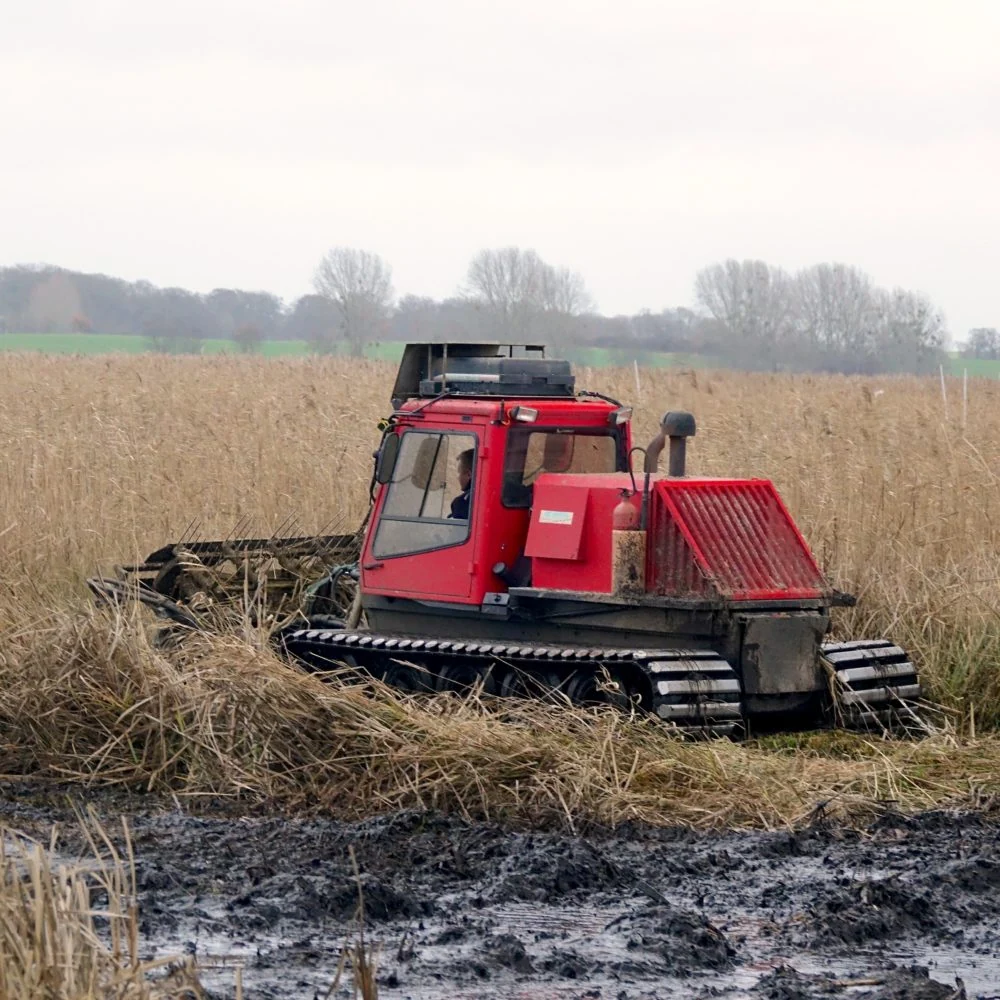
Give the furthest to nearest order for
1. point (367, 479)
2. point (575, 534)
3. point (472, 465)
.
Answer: point (367, 479) < point (472, 465) < point (575, 534)

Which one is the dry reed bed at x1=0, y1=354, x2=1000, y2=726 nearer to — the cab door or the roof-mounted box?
the cab door

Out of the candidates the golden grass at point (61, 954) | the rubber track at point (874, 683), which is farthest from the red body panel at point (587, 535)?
the golden grass at point (61, 954)

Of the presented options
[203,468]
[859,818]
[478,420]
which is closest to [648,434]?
[203,468]

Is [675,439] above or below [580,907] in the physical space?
above

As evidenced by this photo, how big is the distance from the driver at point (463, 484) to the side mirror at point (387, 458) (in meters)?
0.39

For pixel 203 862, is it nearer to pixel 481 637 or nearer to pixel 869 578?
pixel 481 637

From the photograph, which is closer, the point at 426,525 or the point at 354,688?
the point at 354,688

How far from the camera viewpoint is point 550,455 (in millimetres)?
8992

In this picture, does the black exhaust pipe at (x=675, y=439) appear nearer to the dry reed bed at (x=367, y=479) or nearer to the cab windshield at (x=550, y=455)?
the cab windshield at (x=550, y=455)

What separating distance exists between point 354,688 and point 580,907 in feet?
7.70

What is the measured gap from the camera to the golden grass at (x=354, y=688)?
283 inches

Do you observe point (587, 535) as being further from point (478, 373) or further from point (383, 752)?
point (383, 752)

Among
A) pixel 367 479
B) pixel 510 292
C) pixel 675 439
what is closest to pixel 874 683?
pixel 675 439

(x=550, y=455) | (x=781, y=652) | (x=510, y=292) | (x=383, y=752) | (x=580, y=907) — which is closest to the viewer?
(x=580, y=907)
